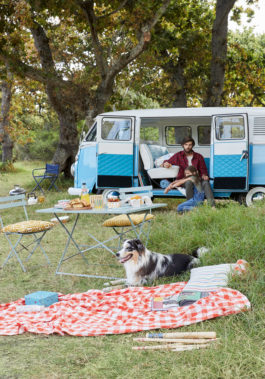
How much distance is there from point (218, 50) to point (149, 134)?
18.0ft

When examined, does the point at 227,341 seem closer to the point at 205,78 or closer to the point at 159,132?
the point at 159,132

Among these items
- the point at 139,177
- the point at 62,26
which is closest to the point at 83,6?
the point at 62,26

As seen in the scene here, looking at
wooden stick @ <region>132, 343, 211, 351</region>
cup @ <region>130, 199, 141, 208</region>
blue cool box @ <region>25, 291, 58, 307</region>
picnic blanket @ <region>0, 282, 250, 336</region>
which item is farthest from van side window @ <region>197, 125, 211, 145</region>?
wooden stick @ <region>132, 343, 211, 351</region>

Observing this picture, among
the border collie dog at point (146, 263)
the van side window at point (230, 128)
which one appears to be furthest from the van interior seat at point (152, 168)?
the border collie dog at point (146, 263)

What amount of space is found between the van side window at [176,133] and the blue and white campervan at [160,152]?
17cm

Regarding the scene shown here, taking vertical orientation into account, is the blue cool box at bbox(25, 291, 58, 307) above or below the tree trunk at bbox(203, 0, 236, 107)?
below

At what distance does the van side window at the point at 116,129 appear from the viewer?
31.6 ft

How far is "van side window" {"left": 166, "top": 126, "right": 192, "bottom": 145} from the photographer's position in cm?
1078

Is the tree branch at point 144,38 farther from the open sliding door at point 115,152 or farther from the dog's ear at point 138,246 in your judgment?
the dog's ear at point 138,246

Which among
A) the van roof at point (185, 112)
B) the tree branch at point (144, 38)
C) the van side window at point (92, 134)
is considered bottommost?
the van side window at point (92, 134)

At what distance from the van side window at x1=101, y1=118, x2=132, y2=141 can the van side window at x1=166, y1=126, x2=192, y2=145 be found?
139 centimetres

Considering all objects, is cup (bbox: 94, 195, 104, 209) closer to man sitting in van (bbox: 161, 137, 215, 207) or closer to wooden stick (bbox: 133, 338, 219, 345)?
wooden stick (bbox: 133, 338, 219, 345)

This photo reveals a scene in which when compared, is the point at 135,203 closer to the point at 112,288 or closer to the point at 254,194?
the point at 112,288

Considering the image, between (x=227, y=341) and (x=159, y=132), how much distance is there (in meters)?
7.90
